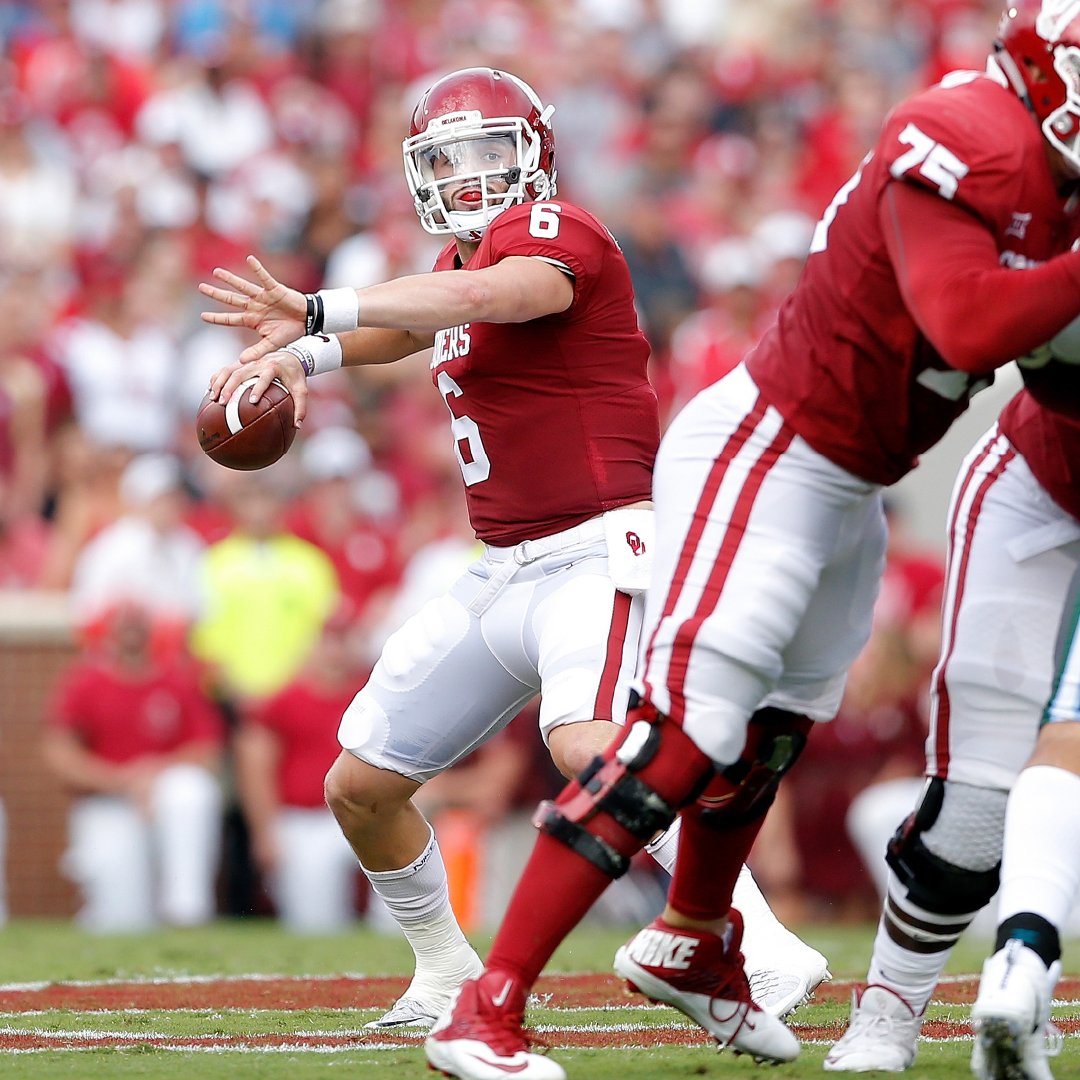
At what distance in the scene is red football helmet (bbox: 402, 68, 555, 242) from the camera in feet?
14.9

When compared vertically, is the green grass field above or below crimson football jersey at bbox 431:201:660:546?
below

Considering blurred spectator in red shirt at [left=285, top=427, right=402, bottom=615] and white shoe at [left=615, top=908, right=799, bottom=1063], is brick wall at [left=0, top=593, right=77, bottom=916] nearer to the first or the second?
blurred spectator in red shirt at [left=285, top=427, right=402, bottom=615]

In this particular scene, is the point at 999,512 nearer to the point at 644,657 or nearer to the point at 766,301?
the point at 644,657

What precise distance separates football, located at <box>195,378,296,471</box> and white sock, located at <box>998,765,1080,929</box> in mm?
1728

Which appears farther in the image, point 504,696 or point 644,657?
point 504,696

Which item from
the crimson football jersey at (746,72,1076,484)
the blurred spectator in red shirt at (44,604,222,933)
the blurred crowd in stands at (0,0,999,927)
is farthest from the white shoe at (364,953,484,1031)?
the blurred spectator in red shirt at (44,604,222,933)

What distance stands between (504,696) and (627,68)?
905cm

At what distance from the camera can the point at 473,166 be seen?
14.9 ft

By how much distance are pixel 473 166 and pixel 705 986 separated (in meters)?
1.92

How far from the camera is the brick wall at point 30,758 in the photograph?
9.05 meters

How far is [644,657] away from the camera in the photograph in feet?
11.5

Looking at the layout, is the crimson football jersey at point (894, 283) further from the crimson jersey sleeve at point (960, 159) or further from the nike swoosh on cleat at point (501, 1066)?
the nike swoosh on cleat at point (501, 1066)

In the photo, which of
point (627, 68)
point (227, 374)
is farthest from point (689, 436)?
point (627, 68)

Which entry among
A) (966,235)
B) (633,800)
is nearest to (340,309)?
(633,800)
